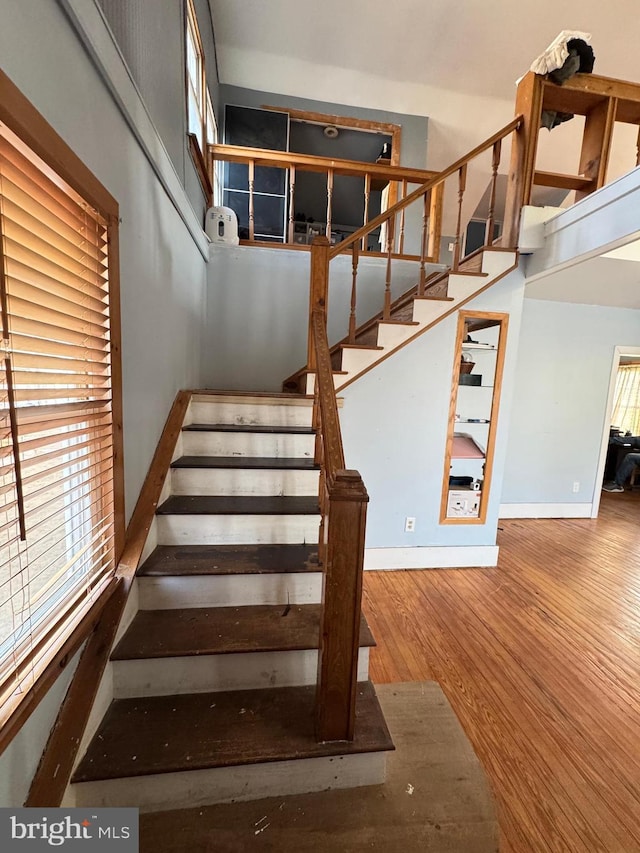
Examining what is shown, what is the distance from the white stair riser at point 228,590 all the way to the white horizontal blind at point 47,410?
0.89 ft

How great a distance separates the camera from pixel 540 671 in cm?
190

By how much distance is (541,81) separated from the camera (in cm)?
237

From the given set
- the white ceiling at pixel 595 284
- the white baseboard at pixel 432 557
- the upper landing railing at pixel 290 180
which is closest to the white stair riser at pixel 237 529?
the white baseboard at pixel 432 557

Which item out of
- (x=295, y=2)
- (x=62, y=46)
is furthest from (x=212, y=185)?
(x=62, y=46)

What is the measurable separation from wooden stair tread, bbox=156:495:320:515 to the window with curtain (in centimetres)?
707

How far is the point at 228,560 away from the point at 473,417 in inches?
87.4

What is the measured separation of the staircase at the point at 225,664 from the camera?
113cm

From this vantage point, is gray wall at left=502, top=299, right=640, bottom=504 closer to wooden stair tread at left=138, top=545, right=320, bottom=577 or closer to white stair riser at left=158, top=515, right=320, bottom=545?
white stair riser at left=158, top=515, right=320, bottom=545

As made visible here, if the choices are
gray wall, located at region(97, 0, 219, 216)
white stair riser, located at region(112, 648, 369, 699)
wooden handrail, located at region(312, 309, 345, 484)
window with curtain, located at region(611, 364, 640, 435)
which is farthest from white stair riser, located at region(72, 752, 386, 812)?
window with curtain, located at region(611, 364, 640, 435)

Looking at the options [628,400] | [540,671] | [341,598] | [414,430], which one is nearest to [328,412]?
[341,598]

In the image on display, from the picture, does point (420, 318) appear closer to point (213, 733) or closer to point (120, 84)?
point (120, 84)

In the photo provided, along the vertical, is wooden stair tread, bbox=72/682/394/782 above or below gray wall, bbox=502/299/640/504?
below

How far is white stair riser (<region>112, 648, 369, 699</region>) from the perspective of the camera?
1.29m

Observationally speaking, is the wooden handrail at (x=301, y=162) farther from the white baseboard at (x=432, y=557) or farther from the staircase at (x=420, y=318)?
the white baseboard at (x=432, y=557)
